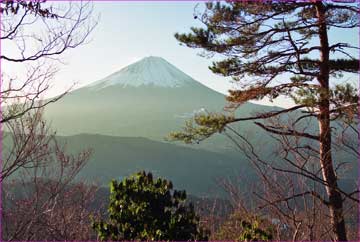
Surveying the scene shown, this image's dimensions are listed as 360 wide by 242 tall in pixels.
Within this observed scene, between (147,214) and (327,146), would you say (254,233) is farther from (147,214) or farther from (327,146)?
(327,146)

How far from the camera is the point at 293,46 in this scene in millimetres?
7520

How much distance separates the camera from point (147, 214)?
7.04 metres

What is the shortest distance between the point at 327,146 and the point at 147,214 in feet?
10.5

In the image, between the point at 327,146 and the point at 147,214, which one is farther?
the point at 327,146

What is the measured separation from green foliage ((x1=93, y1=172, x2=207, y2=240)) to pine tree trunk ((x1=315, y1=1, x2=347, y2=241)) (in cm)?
217

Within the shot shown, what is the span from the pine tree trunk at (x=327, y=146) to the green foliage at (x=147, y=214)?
85.3 inches

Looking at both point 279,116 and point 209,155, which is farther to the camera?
point 209,155

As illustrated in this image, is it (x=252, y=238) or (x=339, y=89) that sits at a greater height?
(x=339, y=89)

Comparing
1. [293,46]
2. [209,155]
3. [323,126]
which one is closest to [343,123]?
[323,126]

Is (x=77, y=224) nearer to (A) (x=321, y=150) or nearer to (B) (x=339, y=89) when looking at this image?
(A) (x=321, y=150)

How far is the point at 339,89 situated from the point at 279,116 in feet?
A: 5.99

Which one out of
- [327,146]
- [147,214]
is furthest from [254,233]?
[327,146]

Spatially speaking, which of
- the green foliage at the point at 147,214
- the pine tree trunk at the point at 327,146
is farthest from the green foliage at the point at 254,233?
the pine tree trunk at the point at 327,146

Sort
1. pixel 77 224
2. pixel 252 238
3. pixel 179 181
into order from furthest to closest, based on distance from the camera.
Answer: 1. pixel 179 181
2. pixel 77 224
3. pixel 252 238
